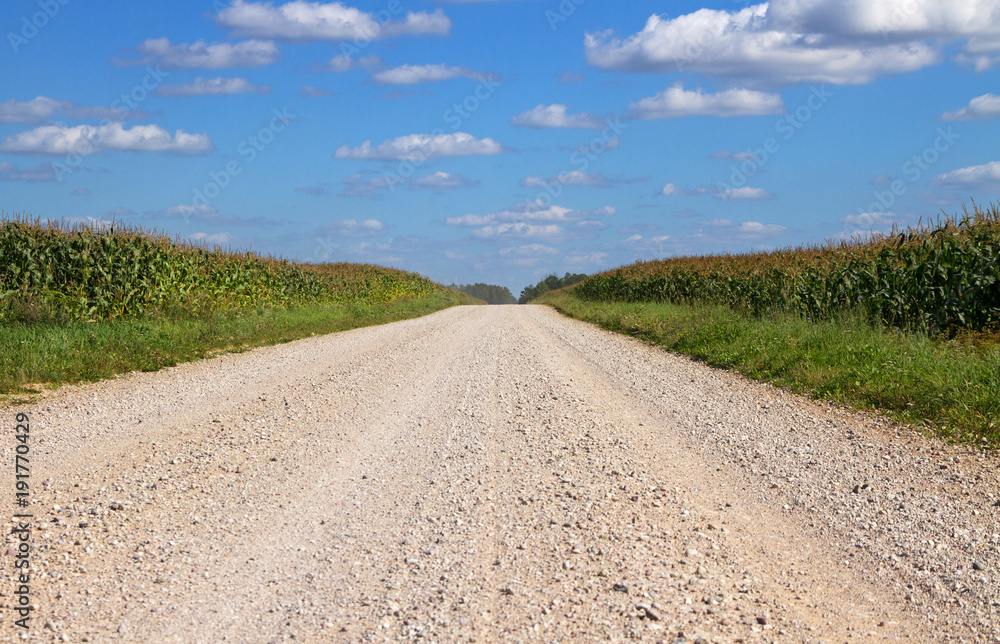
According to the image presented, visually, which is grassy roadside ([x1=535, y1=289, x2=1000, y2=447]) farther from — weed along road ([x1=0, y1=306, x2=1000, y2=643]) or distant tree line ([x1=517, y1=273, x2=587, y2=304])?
distant tree line ([x1=517, y1=273, x2=587, y2=304])

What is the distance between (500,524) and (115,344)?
1064 centimetres

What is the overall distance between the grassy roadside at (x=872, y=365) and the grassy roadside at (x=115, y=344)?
A: 1005 centimetres

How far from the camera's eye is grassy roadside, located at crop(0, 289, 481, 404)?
1051 cm

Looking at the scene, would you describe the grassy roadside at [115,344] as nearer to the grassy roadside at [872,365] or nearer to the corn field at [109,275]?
the corn field at [109,275]

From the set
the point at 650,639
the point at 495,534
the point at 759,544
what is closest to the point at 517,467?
the point at 495,534

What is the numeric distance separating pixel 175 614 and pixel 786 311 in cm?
1676

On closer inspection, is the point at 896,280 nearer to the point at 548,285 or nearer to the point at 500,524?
the point at 500,524

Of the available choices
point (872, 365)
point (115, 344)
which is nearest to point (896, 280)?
point (872, 365)

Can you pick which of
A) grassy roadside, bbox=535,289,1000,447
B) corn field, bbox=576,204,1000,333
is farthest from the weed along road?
A: corn field, bbox=576,204,1000,333

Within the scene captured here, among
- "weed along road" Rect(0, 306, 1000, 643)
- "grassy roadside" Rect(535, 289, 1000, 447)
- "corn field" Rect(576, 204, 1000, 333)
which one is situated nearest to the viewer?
"weed along road" Rect(0, 306, 1000, 643)

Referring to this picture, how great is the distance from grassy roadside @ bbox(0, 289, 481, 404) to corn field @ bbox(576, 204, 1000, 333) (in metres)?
12.9

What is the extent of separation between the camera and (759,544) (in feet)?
15.0

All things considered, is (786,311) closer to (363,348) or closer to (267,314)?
(363,348)

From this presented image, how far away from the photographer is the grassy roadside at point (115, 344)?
10.5 meters
